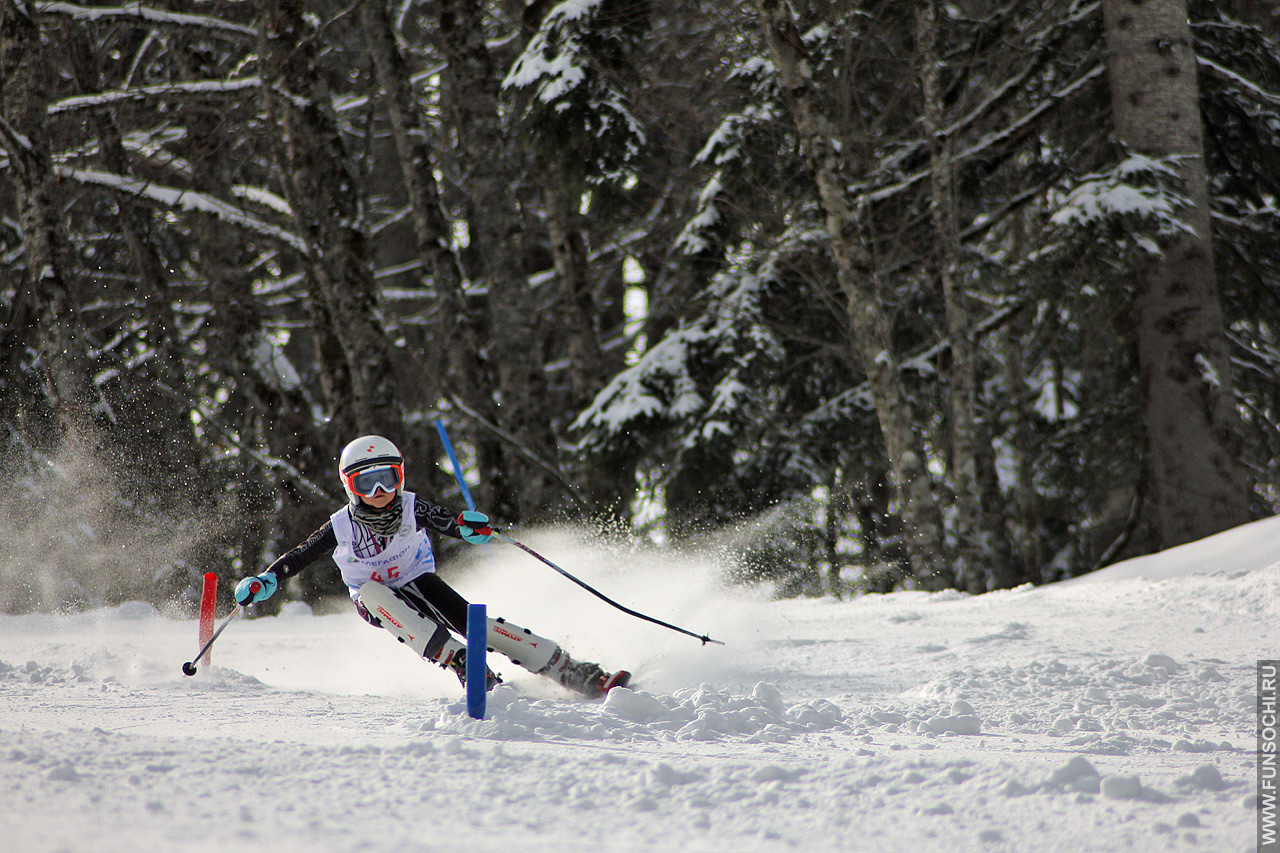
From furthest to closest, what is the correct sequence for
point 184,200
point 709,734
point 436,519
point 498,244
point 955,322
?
point 498,244 → point 184,200 → point 955,322 → point 436,519 → point 709,734

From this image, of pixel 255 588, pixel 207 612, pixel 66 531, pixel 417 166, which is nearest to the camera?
pixel 255 588

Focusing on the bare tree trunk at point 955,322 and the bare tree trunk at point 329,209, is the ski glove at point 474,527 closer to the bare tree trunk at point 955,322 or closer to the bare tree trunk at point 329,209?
the bare tree trunk at point 329,209

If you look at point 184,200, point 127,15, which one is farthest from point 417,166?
point 127,15

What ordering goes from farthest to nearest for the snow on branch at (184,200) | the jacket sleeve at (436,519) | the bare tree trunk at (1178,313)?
the snow on branch at (184,200), the bare tree trunk at (1178,313), the jacket sleeve at (436,519)

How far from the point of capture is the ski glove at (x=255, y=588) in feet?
16.0

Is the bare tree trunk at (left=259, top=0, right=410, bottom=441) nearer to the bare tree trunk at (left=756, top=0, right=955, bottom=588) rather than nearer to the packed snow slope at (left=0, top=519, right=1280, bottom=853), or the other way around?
the packed snow slope at (left=0, top=519, right=1280, bottom=853)

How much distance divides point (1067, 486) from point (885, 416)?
517 centimetres

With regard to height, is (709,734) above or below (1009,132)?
below

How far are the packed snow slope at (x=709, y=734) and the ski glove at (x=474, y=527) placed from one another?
0.85 m

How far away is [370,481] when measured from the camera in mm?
5094

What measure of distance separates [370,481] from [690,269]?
740 cm

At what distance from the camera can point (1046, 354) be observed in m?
Result: 13.7

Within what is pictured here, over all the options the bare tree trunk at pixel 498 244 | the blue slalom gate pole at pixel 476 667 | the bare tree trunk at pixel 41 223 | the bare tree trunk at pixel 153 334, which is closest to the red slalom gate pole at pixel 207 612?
the blue slalom gate pole at pixel 476 667

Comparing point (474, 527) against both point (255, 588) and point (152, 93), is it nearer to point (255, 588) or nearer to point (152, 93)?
point (255, 588)
